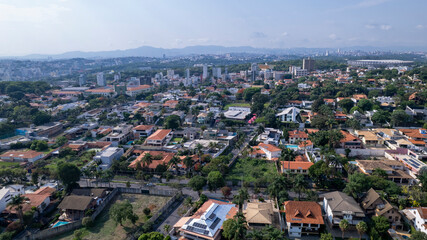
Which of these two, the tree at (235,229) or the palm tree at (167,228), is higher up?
the tree at (235,229)

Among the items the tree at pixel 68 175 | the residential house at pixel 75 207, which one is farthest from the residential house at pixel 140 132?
the residential house at pixel 75 207

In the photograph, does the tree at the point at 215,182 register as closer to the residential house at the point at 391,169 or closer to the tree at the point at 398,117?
the residential house at the point at 391,169

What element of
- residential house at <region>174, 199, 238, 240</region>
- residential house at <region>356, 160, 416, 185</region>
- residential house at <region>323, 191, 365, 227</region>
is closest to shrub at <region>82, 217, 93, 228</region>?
residential house at <region>174, 199, 238, 240</region>

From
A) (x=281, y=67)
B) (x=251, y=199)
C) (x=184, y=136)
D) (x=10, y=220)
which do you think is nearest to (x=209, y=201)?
(x=251, y=199)

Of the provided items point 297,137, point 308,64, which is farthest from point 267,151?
point 308,64

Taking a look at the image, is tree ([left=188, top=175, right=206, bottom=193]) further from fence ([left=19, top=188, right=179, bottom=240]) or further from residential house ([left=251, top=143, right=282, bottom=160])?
residential house ([left=251, top=143, right=282, bottom=160])

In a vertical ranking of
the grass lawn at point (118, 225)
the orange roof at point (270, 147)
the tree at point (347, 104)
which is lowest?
the grass lawn at point (118, 225)

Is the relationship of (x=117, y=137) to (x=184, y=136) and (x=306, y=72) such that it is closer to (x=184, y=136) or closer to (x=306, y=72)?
(x=184, y=136)

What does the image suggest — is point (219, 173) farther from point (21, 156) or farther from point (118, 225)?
point (21, 156)
